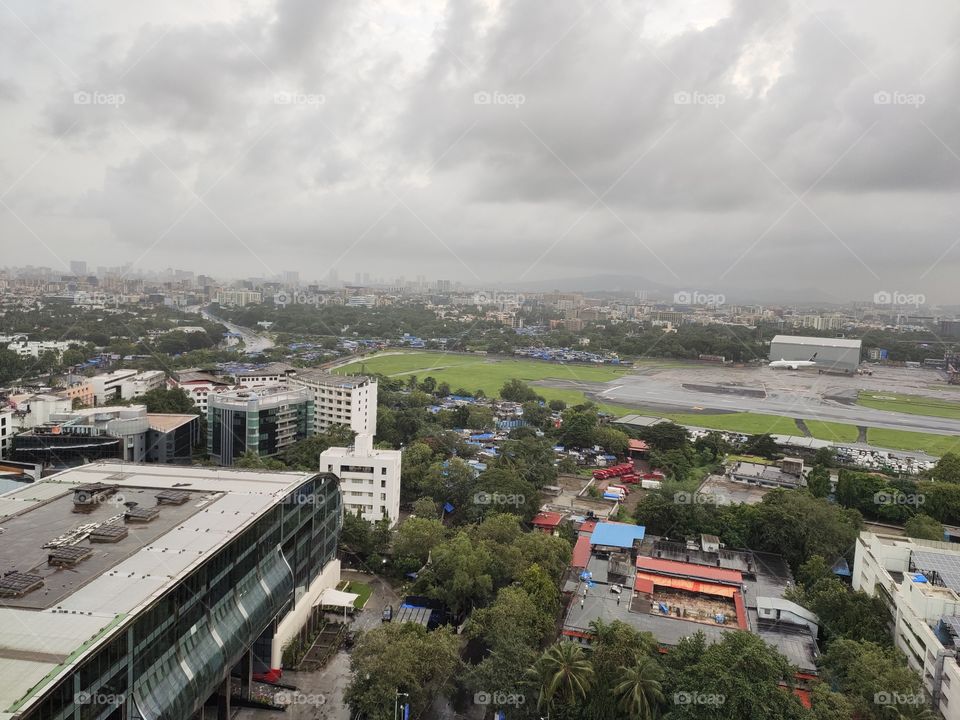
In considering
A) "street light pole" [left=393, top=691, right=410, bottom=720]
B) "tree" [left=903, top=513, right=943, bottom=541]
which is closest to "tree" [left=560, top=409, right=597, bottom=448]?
"tree" [left=903, top=513, right=943, bottom=541]

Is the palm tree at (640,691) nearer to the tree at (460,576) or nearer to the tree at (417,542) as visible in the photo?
the tree at (460,576)

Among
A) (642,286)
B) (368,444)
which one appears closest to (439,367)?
(368,444)

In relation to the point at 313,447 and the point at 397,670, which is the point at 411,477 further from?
the point at 397,670

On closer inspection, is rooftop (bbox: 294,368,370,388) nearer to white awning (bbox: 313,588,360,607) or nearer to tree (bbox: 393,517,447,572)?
tree (bbox: 393,517,447,572)

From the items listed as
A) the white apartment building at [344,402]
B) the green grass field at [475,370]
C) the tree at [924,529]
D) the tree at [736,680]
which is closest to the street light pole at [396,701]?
the tree at [736,680]

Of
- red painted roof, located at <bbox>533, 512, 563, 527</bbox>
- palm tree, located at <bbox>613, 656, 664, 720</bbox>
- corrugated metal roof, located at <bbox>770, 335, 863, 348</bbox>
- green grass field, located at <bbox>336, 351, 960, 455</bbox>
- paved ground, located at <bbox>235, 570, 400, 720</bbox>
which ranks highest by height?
corrugated metal roof, located at <bbox>770, 335, 863, 348</bbox>
